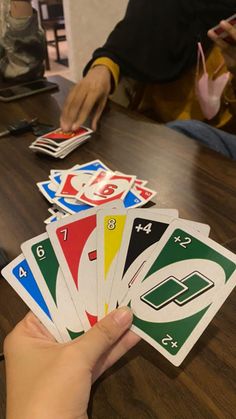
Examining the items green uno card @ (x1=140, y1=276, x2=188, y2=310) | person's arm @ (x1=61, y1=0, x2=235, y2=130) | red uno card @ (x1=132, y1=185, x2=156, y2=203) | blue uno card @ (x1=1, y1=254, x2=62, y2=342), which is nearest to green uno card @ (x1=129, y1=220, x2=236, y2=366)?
green uno card @ (x1=140, y1=276, x2=188, y2=310)

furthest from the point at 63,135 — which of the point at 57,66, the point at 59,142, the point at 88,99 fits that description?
the point at 57,66

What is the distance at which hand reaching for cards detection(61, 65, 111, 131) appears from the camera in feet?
4.09

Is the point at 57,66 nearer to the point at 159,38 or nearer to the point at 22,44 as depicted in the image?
the point at 22,44

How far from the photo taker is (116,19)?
2.56 meters

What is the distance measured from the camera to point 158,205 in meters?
0.90

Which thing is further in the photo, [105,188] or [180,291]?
[105,188]

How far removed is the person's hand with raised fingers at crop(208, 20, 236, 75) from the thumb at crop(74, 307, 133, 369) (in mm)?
901

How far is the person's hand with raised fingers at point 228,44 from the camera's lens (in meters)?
1.11

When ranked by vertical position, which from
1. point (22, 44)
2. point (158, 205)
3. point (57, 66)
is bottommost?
point (57, 66)

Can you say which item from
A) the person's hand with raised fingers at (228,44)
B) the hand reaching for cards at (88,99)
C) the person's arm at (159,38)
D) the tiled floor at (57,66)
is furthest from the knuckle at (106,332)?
the tiled floor at (57,66)

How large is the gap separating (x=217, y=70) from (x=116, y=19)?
127 cm

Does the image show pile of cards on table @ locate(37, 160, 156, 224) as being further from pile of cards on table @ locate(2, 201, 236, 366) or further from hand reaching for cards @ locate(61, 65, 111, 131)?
hand reaching for cards @ locate(61, 65, 111, 131)

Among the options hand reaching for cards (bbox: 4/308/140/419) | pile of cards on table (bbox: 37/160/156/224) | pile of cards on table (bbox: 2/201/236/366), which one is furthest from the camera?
pile of cards on table (bbox: 37/160/156/224)

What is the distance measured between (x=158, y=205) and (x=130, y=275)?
0.29m
